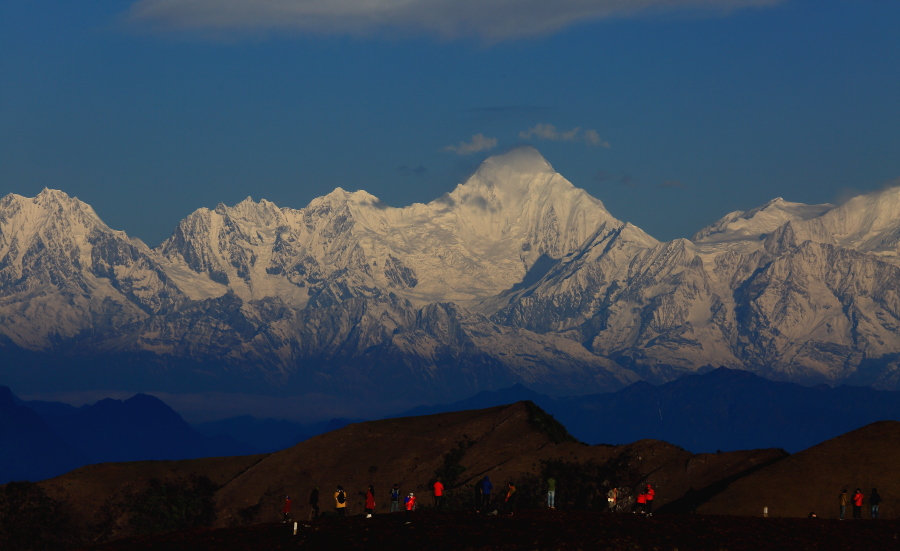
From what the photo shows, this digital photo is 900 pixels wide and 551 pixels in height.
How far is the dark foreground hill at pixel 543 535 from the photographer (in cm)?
7812

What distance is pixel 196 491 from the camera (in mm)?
162125

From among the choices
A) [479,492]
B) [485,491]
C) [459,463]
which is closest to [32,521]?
[459,463]

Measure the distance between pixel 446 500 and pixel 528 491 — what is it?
9.48 metres

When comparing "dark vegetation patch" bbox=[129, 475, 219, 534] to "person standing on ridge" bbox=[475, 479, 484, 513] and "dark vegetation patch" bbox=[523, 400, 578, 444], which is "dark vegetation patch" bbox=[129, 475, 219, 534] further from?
"person standing on ridge" bbox=[475, 479, 484, 513]

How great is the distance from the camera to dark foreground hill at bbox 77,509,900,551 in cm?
7812

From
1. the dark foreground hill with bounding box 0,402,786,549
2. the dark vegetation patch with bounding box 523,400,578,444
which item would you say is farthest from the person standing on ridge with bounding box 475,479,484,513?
the dark vegetation patch with bounding box 523,400,578,444

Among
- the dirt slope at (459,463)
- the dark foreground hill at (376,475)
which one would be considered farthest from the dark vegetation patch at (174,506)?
the dirt slope at (459,463)

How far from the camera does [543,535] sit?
7969cm

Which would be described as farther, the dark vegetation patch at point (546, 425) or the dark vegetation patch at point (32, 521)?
the dark vegetation patch at point (546, 425)

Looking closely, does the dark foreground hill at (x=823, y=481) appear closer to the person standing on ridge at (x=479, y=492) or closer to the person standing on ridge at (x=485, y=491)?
the person standing on ridge at (x=479, y=492)

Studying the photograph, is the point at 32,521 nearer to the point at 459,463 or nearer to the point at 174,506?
the point at 174,506

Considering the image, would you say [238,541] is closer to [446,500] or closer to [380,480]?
[446,500]

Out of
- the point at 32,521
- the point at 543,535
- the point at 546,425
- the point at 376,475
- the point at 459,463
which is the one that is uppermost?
the point at 546,425

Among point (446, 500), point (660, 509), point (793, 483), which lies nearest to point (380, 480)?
point (446, 500)
